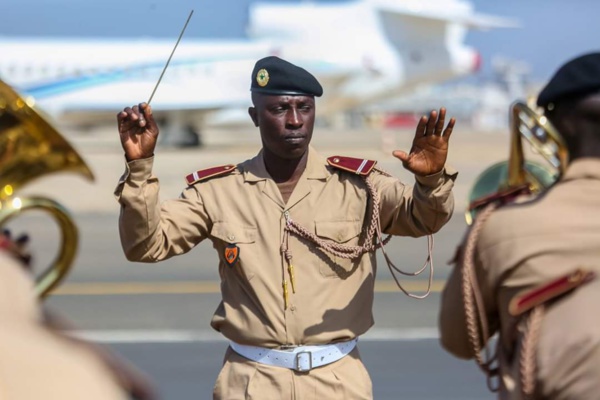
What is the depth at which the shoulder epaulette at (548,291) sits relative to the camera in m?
2.25

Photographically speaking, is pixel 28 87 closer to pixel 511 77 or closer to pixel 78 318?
pixel 78 318

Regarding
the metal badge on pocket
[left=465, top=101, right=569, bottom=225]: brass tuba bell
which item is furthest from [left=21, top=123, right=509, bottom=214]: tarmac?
[left=465, top=101, right=569, bottom=225]: brass tuba bell

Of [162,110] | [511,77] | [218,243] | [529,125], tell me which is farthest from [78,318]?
[511,77]

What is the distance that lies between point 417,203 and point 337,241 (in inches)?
12.2

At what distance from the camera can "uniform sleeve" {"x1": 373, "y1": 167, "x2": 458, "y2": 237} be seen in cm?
336

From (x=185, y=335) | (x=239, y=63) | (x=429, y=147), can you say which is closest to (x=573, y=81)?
(x=429, y=147)

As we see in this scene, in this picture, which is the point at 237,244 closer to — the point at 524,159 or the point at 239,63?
the point at 524,159

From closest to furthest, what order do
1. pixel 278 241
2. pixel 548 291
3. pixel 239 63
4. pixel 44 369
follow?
pixel 44 369 < pixel 548 291 < pixel 278 241 < pixel 239 63

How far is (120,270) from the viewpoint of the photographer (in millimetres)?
12109

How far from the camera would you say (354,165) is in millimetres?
3715

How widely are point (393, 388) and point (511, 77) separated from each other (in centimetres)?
12718

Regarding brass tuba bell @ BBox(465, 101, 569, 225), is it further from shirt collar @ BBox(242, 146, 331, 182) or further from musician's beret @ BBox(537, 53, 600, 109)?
shirt collar @ BBox(242, 146, 331, 182)

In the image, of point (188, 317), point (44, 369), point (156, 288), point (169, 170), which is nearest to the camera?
point (44, 369)

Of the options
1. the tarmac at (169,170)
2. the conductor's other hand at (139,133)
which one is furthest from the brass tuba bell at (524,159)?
the tarmac at (169,170)
